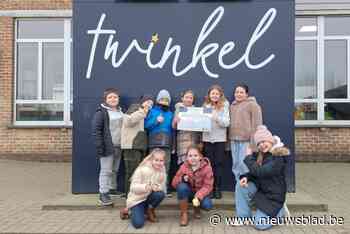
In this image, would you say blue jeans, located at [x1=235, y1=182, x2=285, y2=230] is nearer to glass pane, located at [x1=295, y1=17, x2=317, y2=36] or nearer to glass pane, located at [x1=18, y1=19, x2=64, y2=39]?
glass pane, located at [x1=295, y1=17, x2=317, y2=36]

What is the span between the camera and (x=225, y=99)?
23.2ft

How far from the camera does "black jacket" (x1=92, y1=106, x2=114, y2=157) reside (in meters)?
6.70

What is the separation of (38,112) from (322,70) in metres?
7.52

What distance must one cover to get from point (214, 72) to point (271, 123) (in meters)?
1.21

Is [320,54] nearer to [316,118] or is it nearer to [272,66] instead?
[316,118]

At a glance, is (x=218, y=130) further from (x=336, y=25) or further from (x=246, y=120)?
(x=336, y=25)

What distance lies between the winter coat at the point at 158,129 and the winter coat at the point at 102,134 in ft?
1.89

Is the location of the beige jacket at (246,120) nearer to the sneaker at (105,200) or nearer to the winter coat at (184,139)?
the winter coat at (184,139)

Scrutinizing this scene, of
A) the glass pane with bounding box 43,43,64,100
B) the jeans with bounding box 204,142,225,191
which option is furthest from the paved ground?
the glass pane with bounding box 43,43,64,100

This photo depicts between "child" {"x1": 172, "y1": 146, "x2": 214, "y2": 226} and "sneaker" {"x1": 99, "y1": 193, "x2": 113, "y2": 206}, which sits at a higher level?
"child" {"x1": 172, "y1": 146, "x2": 214, "y2": 226}

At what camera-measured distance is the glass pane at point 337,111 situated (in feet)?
39.3

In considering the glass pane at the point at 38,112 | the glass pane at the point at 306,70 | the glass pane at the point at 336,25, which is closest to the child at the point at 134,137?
the glass pane at the point at 38,112

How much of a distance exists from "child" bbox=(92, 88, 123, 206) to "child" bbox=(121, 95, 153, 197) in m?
0.15

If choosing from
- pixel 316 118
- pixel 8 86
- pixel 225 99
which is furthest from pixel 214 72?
pixel 8 86
